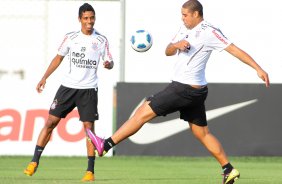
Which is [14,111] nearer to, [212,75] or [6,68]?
[212,75]

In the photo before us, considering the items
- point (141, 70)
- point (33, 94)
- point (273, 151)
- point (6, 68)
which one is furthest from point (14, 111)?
point (6, 68)

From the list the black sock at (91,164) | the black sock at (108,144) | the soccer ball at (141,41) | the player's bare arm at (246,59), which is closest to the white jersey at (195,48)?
the player's bare arm at (246,59)

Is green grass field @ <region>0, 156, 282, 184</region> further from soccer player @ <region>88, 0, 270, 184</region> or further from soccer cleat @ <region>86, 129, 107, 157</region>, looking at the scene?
soccer player @ <region>88, 0, 270, 184</region>

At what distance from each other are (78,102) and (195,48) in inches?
81.9

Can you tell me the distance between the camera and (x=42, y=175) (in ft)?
41.4

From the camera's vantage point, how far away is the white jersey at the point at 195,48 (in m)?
10.5

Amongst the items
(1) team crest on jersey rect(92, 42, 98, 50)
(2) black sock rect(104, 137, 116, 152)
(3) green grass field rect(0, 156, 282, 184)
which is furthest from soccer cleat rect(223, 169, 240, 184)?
(1) team crest on jersey rect(92, 42, 98, 50)

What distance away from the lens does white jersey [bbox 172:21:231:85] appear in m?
10.5

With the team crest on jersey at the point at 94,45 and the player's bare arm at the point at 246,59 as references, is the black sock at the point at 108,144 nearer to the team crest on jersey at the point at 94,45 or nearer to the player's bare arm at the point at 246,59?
the player's bare arm at the point at 246,59

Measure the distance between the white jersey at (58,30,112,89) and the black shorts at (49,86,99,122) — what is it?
0.07 m

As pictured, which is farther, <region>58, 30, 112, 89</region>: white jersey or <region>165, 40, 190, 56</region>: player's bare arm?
<region>58, 30, 112, 89</region>: white jersey

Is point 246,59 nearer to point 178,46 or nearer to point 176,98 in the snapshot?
point 178,46

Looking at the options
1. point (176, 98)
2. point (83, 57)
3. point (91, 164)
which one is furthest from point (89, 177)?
point (176, 98)

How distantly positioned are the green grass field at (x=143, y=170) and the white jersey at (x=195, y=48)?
1.67 meters
